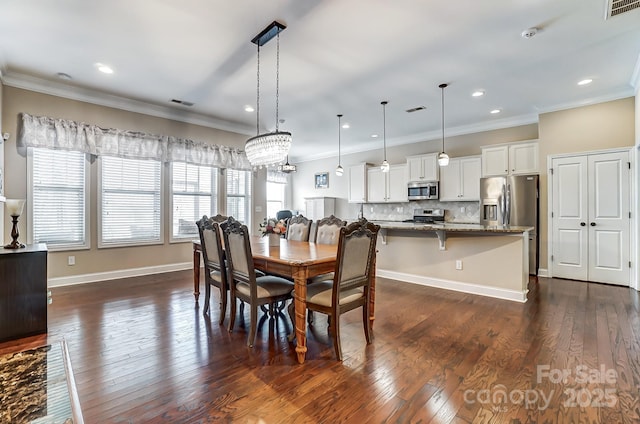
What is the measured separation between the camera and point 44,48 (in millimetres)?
3238

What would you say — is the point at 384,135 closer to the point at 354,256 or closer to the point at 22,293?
the point at 354,256

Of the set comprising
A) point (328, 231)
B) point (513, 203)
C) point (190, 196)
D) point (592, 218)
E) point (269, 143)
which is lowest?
point (328, 231)

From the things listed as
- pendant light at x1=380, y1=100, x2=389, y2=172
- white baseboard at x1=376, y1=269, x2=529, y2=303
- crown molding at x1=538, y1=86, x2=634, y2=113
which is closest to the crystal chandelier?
pendant light at x1=380, y1=100, x2=389, y2=172

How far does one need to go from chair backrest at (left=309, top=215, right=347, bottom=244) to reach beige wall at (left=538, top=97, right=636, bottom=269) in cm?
383

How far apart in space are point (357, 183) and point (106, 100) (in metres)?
5.33

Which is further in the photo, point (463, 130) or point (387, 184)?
point (387, 184)

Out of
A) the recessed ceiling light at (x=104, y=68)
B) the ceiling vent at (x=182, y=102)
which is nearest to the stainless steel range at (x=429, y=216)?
the ceiling vent at (x=182, y=102)

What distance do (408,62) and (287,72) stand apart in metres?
1.48

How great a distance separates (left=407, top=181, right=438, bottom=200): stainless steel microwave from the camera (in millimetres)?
6309

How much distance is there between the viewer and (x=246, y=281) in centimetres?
255

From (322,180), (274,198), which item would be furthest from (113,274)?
(322,180)

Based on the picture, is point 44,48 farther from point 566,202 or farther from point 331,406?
point 566,202

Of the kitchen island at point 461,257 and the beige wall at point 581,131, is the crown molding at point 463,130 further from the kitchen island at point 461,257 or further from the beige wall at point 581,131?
the kitchen island at point 461,257

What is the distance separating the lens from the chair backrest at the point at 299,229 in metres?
3.92
